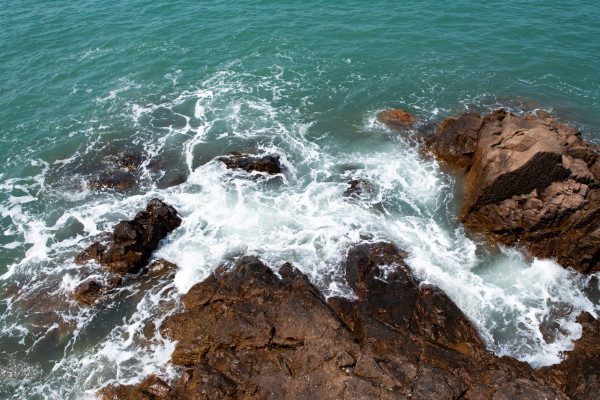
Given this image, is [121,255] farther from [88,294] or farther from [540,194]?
[540,194]

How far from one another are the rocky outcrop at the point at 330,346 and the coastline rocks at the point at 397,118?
16.6 meters

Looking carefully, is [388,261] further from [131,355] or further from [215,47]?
[215,47]

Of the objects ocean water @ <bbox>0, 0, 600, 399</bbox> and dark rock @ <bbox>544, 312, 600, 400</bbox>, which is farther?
ocean water @ <bbox>0, 0, 600, 399</bbox>

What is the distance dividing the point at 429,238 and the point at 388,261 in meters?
4.16

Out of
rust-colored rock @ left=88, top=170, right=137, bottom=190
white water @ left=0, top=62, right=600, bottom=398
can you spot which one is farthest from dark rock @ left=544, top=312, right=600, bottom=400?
rust-colored rock @ left=88, top=170, right=137, bottom=190

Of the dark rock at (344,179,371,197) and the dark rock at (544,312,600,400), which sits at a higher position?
the dark rock at (344,179,371,197)

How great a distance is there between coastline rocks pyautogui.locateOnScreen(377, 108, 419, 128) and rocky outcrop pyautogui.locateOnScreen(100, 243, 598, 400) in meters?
16.6

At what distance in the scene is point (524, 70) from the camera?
38375 millimetres

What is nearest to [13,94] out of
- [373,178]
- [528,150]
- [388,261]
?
[373,178]

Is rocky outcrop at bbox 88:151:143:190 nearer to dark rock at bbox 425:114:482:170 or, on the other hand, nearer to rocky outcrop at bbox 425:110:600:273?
dark rock at bbox 425:114:482:170

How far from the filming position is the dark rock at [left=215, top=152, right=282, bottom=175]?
28781 mm

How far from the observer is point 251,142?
31984mm

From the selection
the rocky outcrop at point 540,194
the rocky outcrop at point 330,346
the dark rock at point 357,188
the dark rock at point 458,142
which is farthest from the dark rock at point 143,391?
the dark rock at point 458,142

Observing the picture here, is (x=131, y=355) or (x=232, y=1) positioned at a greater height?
(x=232, y=1)
